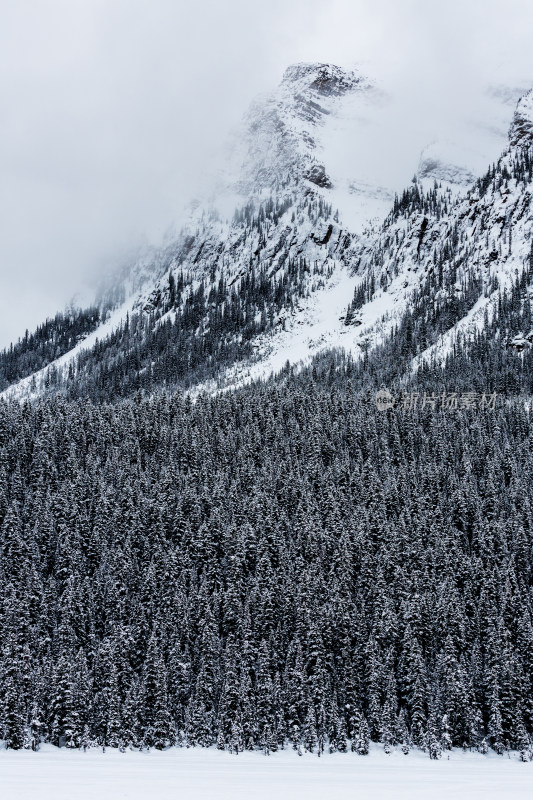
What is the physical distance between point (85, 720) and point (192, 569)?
42.8 metres

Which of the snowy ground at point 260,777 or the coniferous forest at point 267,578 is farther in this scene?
the coniferous forest at point 267,578

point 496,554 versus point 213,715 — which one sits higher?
point 496,554

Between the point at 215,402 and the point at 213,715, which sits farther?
the point at 215,402

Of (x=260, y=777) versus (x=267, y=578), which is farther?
(x=267, y=578)

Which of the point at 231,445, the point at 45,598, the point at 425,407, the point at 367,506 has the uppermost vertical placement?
Result: the point at 425,407

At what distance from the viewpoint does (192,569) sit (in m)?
109

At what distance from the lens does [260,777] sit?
42625mm

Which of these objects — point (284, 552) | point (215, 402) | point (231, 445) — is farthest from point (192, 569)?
point (215, 402)

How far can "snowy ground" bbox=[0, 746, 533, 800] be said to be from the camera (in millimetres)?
29766

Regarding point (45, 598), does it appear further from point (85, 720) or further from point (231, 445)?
point (231, 445)

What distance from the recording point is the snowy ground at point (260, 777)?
29766 millimetres

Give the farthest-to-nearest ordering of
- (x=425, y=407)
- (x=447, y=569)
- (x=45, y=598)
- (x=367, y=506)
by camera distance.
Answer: (x=425, y=407) → (x=367, y=506) → (x=447, y=569) → (x=45, y=598)

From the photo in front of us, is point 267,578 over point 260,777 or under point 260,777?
over

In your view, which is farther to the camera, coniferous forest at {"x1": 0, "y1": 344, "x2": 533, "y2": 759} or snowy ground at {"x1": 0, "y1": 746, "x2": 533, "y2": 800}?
coniferous forest at {"x1": 0, "y1": 344, "x2": 533, "y2": 759}
